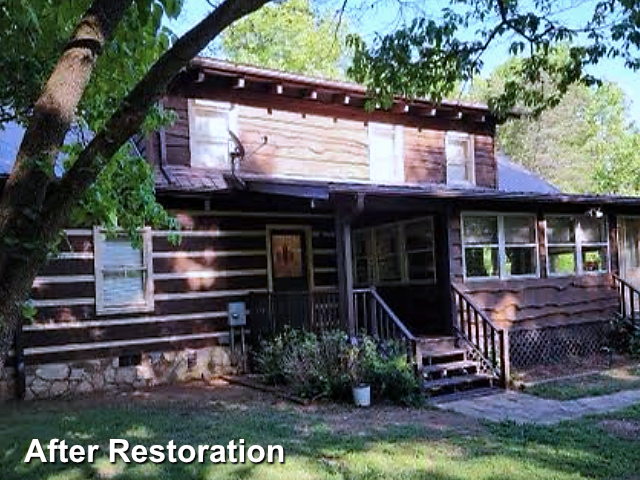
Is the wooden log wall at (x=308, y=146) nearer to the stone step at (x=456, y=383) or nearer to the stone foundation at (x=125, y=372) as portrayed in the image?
the stone foundation at (x=125, y=372)

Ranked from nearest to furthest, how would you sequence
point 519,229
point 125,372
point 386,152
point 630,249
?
point 125,372
point 519,229
point 386,152
point 630,249

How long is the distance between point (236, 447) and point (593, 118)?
37.1m

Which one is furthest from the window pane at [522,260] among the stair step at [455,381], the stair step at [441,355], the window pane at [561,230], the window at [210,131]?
the window at [210,131]

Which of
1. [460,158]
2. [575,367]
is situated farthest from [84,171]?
[460,158]

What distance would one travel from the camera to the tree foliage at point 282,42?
26.8 m

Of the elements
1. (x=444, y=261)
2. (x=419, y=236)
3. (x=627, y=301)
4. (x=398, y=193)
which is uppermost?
(x=398, y=193)

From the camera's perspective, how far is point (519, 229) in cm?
1263

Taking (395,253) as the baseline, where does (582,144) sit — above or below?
above

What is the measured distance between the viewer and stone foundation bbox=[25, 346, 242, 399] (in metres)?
9.56

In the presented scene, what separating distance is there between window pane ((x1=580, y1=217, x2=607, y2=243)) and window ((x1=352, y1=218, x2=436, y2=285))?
12.7ft

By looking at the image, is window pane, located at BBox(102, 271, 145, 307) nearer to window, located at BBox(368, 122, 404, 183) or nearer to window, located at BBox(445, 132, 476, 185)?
window, located at BBox(368, 122, 404, 183)

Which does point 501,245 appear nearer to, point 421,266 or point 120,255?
point 421,266

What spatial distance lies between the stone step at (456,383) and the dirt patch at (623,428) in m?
2.31

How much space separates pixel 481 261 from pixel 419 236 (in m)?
1.20
